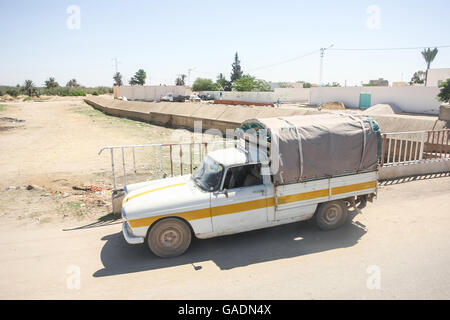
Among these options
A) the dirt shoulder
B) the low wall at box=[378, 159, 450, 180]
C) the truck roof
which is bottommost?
the dirt shoulder

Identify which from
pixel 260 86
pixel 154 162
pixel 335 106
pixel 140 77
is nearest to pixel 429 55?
pixel 260 86

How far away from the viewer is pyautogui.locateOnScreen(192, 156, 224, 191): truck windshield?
229 inches

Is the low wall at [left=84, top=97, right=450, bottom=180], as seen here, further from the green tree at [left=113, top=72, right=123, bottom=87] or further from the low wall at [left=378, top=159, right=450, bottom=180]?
the green tree at [left=113, top=72, right=123, bottom=87]

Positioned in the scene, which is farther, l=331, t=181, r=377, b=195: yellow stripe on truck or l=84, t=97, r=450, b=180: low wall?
l=84, t=97, r=450, b=180: low wall

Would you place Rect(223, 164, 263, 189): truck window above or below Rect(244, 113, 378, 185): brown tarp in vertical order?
below

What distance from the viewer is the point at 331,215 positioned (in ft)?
21.7

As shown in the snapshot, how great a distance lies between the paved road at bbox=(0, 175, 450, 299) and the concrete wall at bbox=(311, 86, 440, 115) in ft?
85.7

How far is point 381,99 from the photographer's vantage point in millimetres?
33656

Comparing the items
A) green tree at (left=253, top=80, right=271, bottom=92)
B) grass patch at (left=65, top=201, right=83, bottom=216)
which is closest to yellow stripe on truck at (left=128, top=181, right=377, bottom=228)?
grass patch at (left=65, top=201, right=83, bottom=216)

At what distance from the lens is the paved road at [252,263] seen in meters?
4.57

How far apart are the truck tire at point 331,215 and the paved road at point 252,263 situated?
18 cm

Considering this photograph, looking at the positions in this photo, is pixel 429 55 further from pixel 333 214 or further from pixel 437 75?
pixel 333 214

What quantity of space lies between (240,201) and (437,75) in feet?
147
